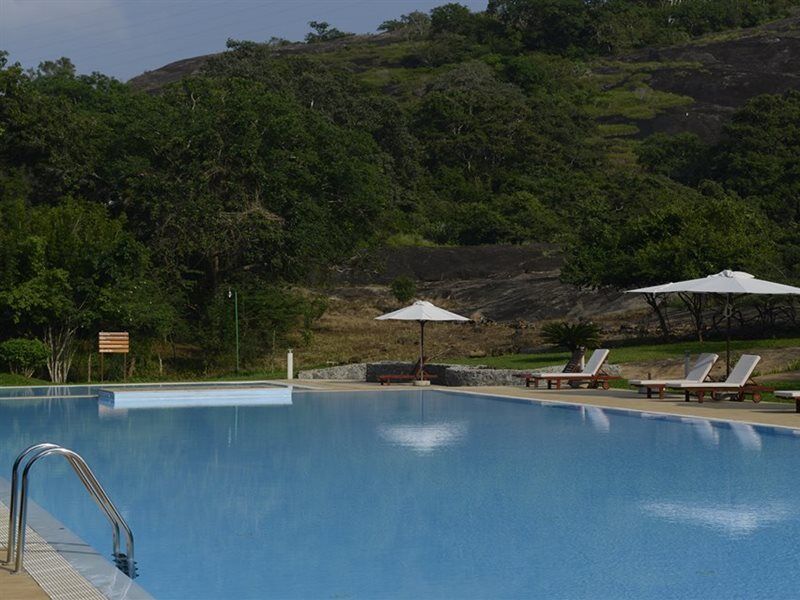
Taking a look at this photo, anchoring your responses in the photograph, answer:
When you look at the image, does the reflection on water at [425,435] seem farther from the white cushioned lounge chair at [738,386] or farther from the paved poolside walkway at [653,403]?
the white cushioned lounge chair at [738,386]

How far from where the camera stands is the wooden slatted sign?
80.4ft

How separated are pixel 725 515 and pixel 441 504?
7.59 feet

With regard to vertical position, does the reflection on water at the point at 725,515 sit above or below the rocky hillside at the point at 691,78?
below

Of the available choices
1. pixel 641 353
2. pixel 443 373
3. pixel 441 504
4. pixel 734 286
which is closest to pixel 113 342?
pixel 443 373

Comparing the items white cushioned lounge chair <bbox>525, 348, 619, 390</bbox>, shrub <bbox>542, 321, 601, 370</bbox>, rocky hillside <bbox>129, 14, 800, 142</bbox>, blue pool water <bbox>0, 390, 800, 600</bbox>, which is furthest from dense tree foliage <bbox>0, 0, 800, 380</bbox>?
rocky hillside <bbox>129, 14, 800, 142</bbox>

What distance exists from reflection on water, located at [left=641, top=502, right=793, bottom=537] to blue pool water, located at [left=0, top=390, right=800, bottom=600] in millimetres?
39

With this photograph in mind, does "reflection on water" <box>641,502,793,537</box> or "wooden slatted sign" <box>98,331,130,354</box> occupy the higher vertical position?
"wooden slatted sign" <box>98,331,130,354</box>

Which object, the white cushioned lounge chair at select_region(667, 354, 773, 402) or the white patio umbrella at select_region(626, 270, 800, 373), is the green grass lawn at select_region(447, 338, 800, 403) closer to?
the white patio umbrella at select_region(626, 270, 800, 373)

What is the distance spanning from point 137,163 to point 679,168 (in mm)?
45375

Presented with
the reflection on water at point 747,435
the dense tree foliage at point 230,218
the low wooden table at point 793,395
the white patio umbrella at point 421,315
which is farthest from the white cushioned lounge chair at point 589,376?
the reflection on water at point 747,435

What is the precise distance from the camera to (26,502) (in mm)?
6051

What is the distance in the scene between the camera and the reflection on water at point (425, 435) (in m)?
13.6

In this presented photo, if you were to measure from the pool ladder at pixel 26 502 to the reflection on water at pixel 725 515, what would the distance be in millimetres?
4276

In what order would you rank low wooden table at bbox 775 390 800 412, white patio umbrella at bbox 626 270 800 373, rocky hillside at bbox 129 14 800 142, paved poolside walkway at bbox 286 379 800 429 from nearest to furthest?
paved poolside walkway at bbox 286 379 800 429 < low wooden table at bbox 775 390 800 412 < white patio umbrella at bbox 626 270 800 373 < rocky hillside at bbox 129 14 800 142
